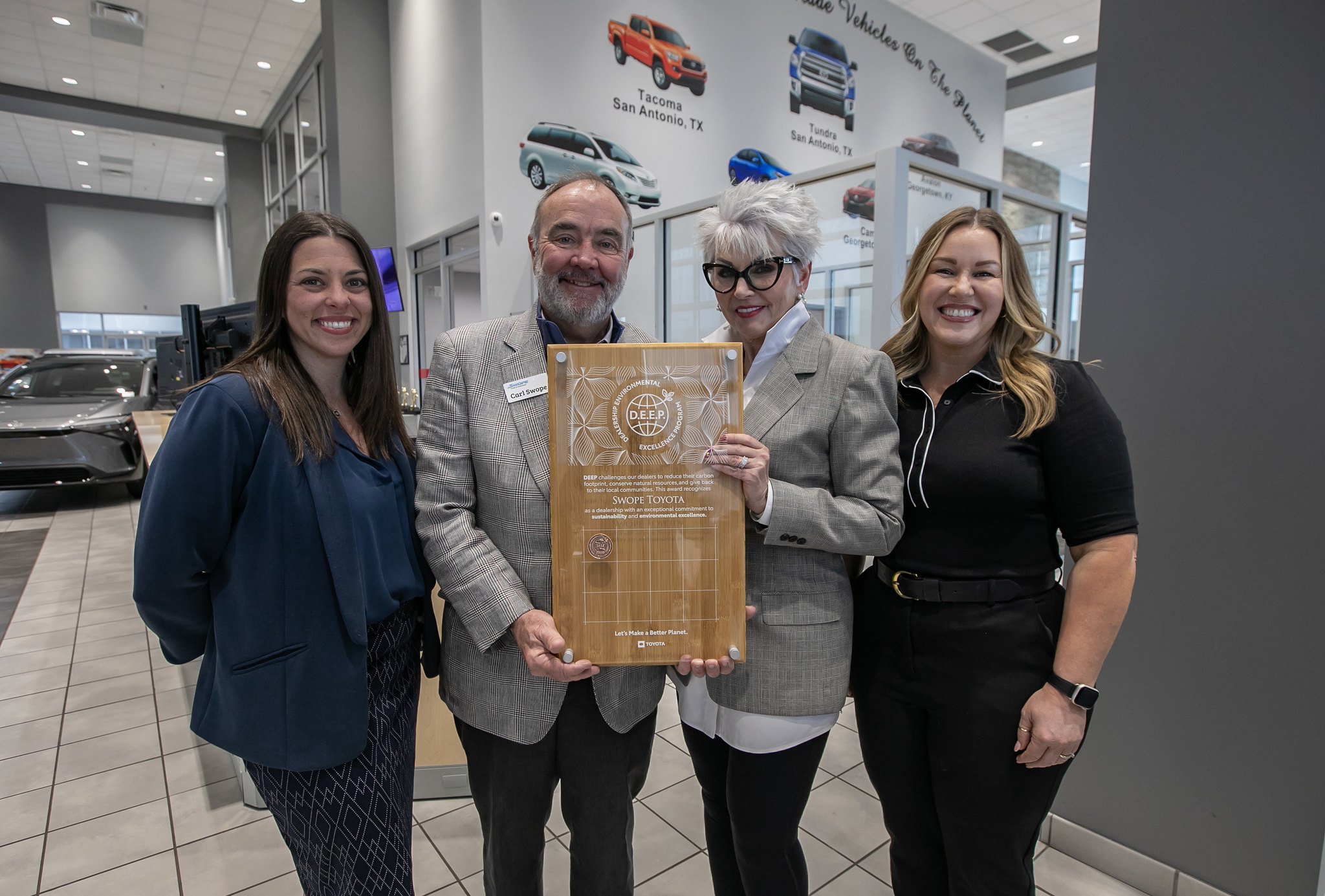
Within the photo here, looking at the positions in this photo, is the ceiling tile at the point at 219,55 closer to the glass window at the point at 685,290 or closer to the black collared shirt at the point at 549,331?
the glass window at the point at 685,290

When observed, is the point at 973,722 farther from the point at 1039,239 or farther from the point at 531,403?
the point at 1039,239

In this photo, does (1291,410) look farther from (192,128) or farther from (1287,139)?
(192,128)

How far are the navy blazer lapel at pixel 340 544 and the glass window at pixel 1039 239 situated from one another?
4.76 m

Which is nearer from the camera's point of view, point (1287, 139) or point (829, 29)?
point (1287, 139)

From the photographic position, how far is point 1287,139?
167 cm

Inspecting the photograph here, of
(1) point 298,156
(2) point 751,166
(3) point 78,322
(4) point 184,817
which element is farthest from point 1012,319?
(3) point 78,322

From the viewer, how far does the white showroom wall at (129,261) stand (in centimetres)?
1555

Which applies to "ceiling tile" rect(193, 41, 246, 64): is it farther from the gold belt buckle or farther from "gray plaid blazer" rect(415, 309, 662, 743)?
the gold belt buckle

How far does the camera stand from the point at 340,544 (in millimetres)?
1174

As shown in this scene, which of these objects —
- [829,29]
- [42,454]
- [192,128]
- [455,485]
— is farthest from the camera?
[192,128]

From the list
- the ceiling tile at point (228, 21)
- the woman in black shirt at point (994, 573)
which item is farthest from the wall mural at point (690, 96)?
the ceiling tile at point (228, 21)

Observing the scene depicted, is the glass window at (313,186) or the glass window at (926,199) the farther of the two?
the glass window at (313,186)

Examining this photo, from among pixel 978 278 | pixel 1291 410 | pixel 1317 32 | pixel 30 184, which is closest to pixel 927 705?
pixel 978 278

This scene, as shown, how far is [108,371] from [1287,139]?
991cm
